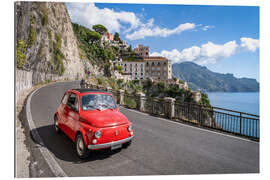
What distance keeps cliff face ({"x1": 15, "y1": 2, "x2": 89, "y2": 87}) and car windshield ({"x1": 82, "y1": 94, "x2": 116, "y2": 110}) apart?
49.2 feet

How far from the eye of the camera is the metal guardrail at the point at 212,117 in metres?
5.82

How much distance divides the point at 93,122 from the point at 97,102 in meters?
0.88

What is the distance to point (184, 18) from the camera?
620 centimetres

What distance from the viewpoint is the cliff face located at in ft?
59.1

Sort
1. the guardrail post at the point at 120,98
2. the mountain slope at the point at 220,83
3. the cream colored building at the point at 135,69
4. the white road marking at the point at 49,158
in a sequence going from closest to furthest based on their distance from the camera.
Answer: the white road marking at the point at 49,158
the mountain slope at the point at 220,83
the guardrail post at the point at 120,98
the cream colored building at the point at 135,69

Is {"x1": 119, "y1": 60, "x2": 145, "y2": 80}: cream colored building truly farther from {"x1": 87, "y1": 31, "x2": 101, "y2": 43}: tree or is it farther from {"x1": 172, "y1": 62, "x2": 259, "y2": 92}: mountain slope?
{"x1": 172, "y1": 62, "x2": 259, "y2": 92}: mountain slope

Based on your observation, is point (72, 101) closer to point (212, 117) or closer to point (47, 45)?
point (212, 117)

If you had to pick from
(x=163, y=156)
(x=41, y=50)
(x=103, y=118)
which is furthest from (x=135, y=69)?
(x=103, y=118)

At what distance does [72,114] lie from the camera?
4.13 metres

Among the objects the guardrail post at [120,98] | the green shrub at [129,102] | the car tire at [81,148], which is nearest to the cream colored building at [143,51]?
the guardrail post at [120,98]

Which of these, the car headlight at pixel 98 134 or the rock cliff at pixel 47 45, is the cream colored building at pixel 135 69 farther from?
the car headlight at pixel 98 134

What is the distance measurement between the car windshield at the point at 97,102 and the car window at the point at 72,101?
0.23 metres

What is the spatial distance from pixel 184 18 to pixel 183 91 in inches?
2101

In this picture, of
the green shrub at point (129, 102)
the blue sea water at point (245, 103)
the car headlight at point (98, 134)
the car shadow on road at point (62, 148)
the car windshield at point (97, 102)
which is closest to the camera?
the car headlight at point (98, 134)
